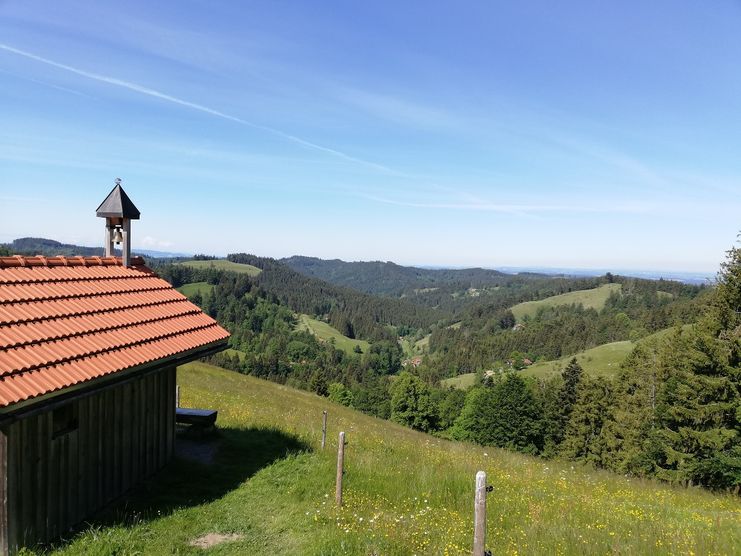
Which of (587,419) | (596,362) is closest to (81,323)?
(587,419)

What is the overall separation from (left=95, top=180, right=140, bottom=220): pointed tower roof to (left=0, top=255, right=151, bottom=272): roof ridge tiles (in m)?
1.28

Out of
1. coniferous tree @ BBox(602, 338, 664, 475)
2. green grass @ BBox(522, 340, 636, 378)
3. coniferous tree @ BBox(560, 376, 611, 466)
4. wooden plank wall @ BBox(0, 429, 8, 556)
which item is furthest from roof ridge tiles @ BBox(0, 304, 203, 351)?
green grass @ BBox(522, 340, 636, 378)

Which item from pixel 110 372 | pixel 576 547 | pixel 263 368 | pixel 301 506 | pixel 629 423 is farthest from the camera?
pixel 263 368

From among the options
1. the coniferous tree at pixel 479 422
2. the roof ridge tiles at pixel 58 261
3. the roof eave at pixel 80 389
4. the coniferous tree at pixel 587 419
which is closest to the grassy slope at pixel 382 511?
the roof eave at pixel 80 389

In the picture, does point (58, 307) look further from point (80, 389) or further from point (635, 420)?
point (635, 420)

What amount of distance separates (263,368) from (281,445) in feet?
407

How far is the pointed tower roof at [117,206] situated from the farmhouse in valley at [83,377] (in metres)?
0.03

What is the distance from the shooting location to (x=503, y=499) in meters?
10.7

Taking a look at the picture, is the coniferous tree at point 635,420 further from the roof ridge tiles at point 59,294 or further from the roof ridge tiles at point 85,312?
the roof ridge tiles at point 59,294

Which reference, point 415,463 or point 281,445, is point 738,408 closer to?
point 415,463

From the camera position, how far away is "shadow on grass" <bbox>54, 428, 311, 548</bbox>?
9.23 metres

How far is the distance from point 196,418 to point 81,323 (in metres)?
6.34

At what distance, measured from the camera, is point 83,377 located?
7.86m

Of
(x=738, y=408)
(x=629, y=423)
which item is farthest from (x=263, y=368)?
(x=738, y=408)
